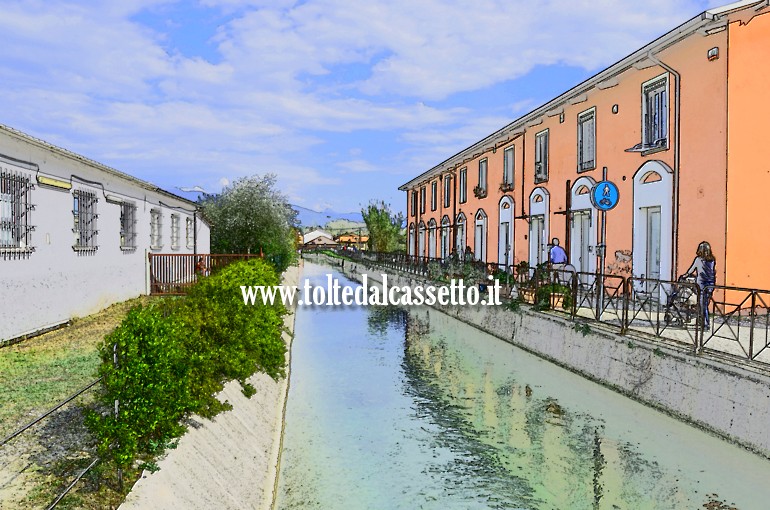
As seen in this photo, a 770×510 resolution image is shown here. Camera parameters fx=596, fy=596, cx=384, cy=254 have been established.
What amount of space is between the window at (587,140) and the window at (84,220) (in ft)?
45.8

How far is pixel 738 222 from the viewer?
1259cm

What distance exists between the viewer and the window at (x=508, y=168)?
24.8 meters

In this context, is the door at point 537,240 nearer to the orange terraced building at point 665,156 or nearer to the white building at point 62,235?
the orange terraced building at point 665,156

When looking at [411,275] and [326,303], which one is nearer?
[326,303]

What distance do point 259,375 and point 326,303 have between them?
1770cm

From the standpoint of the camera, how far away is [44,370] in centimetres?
839

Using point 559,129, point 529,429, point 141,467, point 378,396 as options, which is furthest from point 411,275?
point 141,467

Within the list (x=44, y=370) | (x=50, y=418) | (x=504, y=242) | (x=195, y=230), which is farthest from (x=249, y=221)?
(x=50, y=418)

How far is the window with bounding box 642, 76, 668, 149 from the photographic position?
1468 centimetres

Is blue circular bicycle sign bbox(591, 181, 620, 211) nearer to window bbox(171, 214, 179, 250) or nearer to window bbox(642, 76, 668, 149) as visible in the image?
window bbox(642, 76, 668, 149)

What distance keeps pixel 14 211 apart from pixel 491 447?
936 centimetres

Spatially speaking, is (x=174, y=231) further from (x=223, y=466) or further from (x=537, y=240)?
(x=223, y=466)

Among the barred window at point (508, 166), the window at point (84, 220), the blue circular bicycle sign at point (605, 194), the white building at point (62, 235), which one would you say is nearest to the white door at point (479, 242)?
the barred window at point (508, 166)

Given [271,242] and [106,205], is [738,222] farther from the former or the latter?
[271,242]
